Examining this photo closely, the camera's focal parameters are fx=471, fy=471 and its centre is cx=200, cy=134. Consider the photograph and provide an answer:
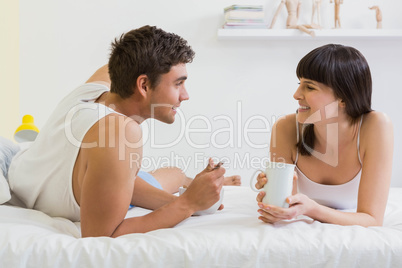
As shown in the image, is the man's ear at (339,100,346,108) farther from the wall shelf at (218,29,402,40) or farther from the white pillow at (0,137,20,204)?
the wall shelf at (218,29,402,40)

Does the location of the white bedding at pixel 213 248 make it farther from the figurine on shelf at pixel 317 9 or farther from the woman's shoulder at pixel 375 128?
the figurine on shelf at pixel 317 9

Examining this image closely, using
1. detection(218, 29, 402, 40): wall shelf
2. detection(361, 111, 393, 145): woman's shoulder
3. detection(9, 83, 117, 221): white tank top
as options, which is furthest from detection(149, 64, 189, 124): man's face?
detection(218, 29, 402, 40): wall shelf

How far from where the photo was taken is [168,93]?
5.25ft

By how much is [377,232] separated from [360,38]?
2604 millimetres

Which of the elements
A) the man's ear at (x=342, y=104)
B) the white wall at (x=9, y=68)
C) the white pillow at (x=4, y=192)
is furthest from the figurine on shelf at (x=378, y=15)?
the white pillow at (x=4, y=192)

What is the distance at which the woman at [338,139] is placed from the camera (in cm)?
153

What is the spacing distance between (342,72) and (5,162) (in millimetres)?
1290

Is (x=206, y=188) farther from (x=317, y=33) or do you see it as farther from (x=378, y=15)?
(x=378, y=15)

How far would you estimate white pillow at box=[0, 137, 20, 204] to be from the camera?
1535 millimetres

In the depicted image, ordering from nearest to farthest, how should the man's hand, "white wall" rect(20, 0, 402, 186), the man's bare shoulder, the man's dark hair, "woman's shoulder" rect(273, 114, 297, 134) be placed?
the man's bare shoulder < the man's hand < the man's dark hair < "woman's shoulder" rect(273, 114, 297, 134) < "white wall" rect(20, 0, 402, 186)

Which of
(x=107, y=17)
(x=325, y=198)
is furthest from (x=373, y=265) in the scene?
(x=107, y=17)

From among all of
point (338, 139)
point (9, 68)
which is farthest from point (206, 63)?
point (338, 139)

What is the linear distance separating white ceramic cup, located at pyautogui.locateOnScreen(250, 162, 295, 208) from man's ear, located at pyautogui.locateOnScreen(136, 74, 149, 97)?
0.51m

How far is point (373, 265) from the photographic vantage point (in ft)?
3.88
